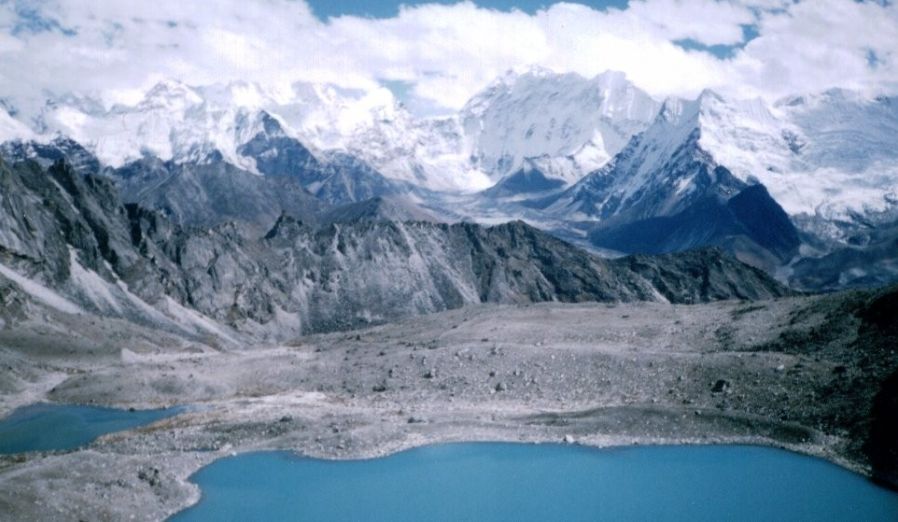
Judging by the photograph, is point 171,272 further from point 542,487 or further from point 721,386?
point 542,487

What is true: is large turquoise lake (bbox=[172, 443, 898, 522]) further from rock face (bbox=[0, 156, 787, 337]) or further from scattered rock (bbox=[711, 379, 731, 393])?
rock face (bbox=[0, 156, 787, 337])

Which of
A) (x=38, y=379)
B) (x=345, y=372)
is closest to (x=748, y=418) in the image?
(x=345, y=372)

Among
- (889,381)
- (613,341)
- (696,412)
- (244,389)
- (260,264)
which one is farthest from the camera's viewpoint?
(260,264)

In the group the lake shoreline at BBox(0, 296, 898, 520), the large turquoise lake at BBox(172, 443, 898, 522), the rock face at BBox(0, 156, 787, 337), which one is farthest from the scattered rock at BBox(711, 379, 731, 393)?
the rock face at BBox(0, 156, 787, 337)

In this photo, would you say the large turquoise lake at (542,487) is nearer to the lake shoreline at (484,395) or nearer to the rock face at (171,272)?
the lake shoreline at (484,395)

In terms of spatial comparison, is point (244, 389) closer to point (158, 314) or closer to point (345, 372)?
point (345, 372)
